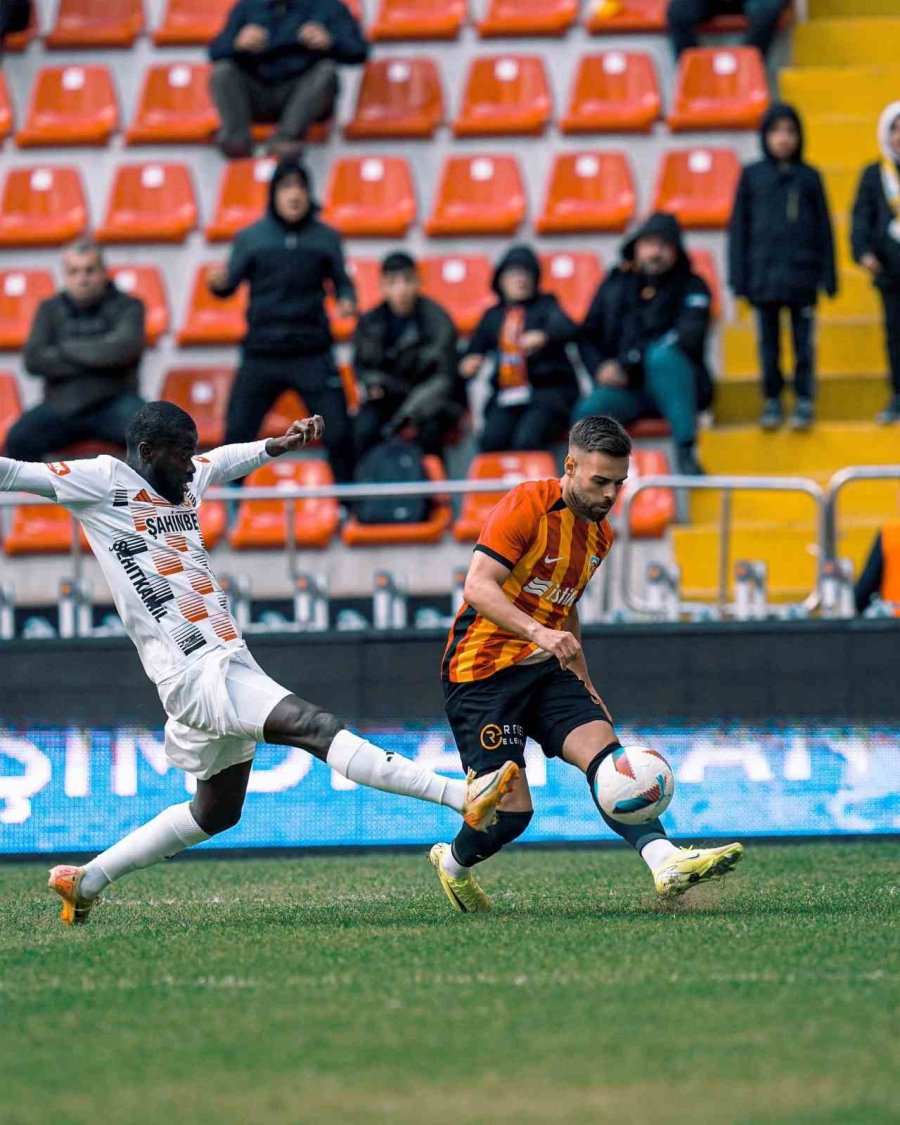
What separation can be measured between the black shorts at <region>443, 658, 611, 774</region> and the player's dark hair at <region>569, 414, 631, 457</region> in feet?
2.90

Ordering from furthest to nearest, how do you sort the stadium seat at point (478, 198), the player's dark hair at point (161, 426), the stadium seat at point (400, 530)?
1. the stadium seat at point (478, 198)
2. the stadium seat at point (400, 530)
3. the player's dark hair at point (161, 426)

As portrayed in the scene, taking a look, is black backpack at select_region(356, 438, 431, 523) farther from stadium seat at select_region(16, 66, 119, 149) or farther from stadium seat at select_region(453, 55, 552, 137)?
stadium seat at select_region(16, 66, 119, 149)

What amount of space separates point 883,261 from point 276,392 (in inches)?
160

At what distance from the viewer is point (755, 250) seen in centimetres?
1341

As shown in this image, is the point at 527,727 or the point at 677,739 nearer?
the point at 527,727

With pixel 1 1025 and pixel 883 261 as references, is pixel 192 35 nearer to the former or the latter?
pixel 883 261

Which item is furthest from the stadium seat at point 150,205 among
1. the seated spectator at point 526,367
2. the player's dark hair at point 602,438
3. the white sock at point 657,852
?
the white sock at point 657,852

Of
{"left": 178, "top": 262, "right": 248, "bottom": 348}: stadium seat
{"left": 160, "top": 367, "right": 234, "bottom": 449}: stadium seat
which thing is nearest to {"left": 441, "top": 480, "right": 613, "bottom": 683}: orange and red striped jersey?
{"left": 160, "top": 367, "right": 234, "bottom": 449}: stadium seat

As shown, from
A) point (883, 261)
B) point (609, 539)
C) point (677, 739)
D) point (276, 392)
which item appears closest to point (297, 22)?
point (276, 392)

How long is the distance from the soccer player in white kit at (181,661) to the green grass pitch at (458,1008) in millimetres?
382

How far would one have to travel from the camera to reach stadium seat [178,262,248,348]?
14.9 meters

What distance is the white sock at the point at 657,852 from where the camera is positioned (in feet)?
23.2

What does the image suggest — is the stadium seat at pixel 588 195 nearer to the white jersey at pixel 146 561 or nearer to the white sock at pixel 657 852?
the white jersey at pixel 146 561

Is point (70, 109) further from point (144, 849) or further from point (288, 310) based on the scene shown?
point (144, 849)
